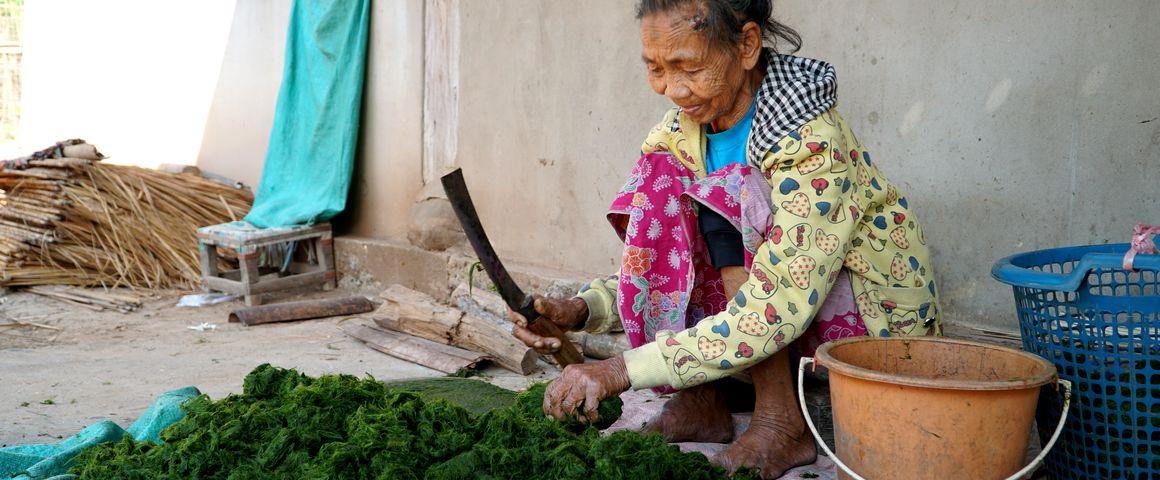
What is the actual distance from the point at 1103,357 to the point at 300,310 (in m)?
4.02

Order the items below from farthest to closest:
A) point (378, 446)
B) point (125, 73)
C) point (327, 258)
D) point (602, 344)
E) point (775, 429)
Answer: point (125, 73)
point (327, 258)
point (602, 344)
point (775, 429)
point (378, 446)

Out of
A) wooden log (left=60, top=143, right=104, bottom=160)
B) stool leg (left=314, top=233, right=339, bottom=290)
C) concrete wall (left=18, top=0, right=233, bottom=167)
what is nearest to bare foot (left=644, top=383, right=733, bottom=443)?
stool leg (left=314, top=233, right=339, bottom=290)

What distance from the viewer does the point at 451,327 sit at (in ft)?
13.5

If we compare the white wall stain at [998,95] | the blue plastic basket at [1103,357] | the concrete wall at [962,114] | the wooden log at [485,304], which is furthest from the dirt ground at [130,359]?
the blue plastic basket at [1103,357]

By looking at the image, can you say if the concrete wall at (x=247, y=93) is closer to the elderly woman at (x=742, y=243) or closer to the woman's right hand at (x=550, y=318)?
the woman's right hand at (x=550, y=318)

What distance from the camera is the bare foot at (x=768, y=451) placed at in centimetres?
232

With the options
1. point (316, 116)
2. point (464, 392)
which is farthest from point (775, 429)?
point (316, 116)

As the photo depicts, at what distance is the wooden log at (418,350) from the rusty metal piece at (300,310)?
1.85 ft

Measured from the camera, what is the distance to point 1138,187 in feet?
8.45

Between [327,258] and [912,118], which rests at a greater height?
[912,118]

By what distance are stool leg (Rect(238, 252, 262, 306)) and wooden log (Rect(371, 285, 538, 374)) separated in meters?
1.45

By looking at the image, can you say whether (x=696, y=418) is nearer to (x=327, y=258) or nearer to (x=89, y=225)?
(x=327, y=258)

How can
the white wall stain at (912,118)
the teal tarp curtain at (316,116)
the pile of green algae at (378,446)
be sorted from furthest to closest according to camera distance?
the teal tarp curtain at (316,116), the white wall stain at (912,118), the pile of green algae at (378,446)

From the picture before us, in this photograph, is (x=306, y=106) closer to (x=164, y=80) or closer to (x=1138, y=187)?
(x=164, y=80)
